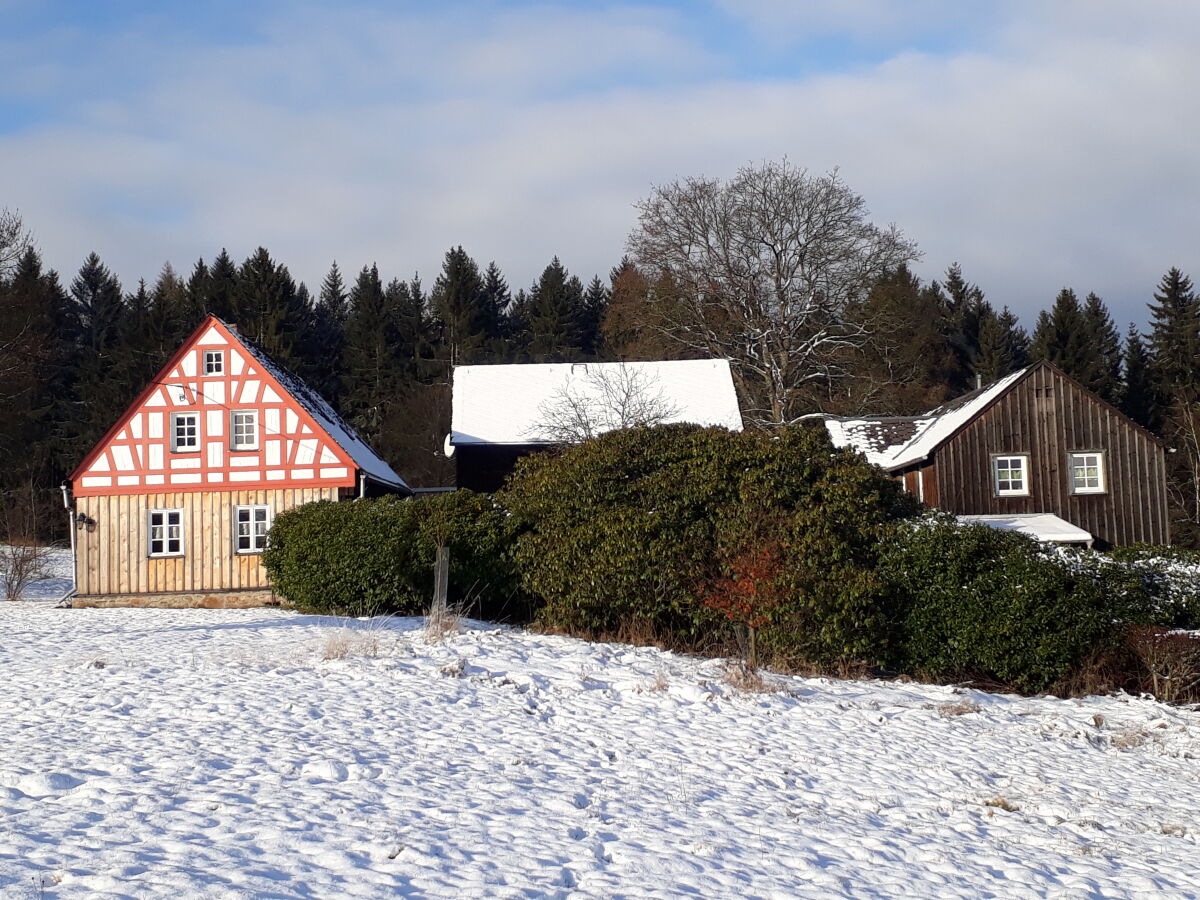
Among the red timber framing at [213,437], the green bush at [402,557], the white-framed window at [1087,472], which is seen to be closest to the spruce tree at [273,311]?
the red timber framing at [213,437]

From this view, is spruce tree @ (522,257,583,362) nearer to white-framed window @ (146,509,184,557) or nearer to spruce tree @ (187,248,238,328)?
spruce tree @ (187,248,238,328)

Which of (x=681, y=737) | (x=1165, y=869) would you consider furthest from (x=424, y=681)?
(x=1165, y=869)

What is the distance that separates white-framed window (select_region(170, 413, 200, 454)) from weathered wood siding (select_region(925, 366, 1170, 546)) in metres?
17.9

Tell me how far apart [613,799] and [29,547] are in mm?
23448

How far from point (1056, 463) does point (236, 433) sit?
20.2 m

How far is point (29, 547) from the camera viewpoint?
25.8 m

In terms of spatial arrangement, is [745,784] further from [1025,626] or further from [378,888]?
[1025,626]

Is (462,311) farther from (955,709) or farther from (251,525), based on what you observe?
(955,709)

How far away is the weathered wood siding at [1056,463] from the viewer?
26.2 metres

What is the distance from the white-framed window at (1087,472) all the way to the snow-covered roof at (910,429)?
2.61 metres

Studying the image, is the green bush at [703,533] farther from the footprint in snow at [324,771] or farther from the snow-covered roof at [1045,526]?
the snow-covered roof at [1045,526]

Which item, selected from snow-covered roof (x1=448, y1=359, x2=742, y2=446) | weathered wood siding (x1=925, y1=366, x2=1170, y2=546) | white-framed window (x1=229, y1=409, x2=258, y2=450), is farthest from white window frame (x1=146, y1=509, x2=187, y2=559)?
weathered wood siding (x1=925, y1=366, x2=1170, y2=546)

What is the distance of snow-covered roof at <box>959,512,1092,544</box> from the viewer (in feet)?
78.5

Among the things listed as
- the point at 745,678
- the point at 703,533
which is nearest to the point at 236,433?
the point at 703,533
